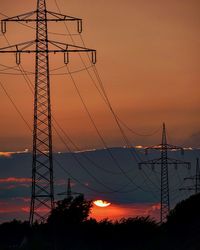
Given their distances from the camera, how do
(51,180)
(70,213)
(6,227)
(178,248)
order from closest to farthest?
1. (51,180)
2. (178,248)
3. (70,213)
4. (6,227)

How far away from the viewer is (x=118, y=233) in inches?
4422

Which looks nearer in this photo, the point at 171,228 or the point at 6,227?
the point at 171,228

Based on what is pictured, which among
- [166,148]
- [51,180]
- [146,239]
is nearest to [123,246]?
[146,239]

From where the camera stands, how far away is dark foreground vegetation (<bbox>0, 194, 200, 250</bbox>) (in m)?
107

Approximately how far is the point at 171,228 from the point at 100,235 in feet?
22.1

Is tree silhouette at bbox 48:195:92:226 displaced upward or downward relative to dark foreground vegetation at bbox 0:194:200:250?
upward

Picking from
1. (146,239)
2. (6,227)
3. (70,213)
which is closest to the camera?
(146,239)

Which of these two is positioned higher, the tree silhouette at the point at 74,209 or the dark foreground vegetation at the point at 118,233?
the tree silhouette at the point at 74,209

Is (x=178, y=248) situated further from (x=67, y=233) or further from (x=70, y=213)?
(x=70, y=213)

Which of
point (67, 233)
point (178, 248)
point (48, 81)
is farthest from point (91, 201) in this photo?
point (48, 81)

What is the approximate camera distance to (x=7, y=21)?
284 ft

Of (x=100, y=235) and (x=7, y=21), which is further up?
(x=7, y=21)

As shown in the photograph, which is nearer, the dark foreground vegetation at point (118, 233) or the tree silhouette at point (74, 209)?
the dark foreground vegetation at point (118, 233)

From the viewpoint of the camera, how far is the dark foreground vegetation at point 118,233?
107 meters
